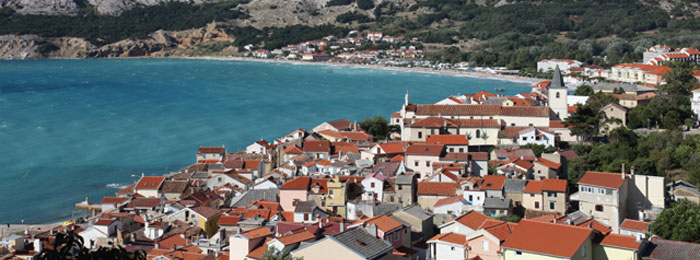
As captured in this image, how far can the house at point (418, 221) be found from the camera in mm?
17031

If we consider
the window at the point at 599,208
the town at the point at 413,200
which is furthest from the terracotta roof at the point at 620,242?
the window at the point at 599,208

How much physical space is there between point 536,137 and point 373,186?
9158 mm

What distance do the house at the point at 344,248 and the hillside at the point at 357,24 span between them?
2760 inches

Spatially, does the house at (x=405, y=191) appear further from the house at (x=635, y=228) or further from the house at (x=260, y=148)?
the house at (x=260, y=148)

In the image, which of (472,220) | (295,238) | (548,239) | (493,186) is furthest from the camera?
(493,186)

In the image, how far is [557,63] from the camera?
6988cm

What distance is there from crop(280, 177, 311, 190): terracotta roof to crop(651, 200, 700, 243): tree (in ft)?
30.2

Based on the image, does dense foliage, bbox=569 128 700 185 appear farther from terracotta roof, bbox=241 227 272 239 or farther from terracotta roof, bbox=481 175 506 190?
terracotta roof, bbox=241 227 272 239

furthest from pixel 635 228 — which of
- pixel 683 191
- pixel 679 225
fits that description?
pixel 683 191

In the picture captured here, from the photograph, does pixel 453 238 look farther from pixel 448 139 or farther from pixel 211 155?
pixel 211 155

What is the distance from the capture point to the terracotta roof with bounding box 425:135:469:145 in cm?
2689

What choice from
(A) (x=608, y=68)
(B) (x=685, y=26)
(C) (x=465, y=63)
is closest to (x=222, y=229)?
(A) (x=608, y=68)

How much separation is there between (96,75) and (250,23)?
51052 millimetres

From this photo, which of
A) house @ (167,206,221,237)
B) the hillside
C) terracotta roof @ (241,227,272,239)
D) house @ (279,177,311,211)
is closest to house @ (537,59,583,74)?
the hillside
